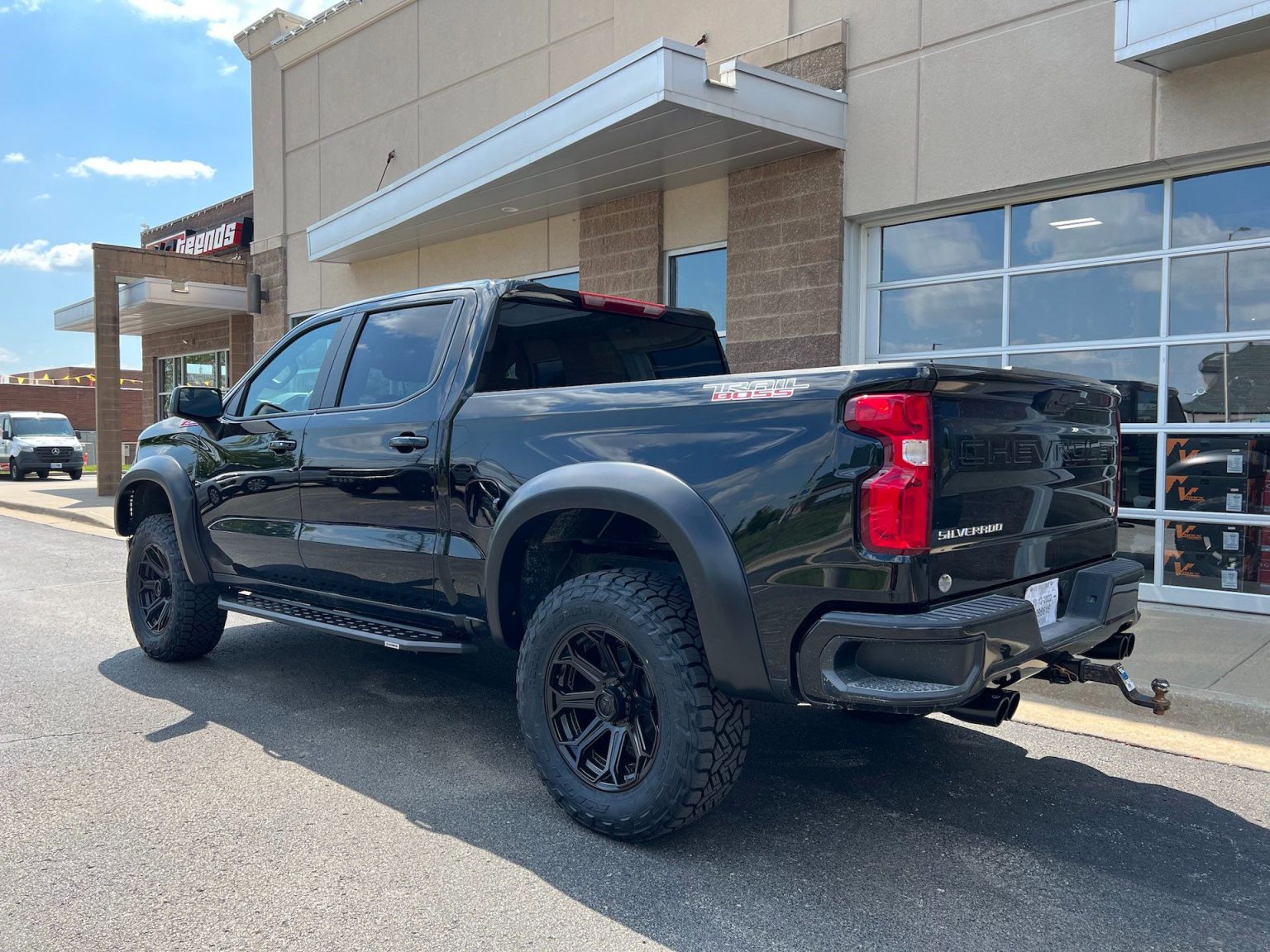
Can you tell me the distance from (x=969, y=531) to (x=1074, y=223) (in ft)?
19.2

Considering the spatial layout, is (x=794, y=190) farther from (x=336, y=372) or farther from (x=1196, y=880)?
(x=1196, y=880)

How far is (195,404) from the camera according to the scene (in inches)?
204

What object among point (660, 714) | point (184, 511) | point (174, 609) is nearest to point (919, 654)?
point (660, 714)

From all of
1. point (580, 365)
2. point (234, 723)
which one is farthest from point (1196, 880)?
point (234, 723)

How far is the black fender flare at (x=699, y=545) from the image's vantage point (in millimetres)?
3047

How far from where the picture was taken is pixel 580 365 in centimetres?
454

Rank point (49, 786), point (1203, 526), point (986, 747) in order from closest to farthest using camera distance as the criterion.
Result: point (49, 786)
point (986, 747)
point (1203, 526)

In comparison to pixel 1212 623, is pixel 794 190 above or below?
above

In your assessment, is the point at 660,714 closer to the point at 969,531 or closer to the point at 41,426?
the point at 969,531

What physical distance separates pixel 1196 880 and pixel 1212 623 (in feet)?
13.5

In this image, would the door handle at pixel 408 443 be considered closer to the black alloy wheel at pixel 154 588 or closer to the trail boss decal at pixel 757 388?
the trail boss decal at pixel 757 388

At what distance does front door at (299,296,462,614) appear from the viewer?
4133mm

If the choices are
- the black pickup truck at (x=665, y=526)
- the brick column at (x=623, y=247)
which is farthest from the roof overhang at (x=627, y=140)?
the black pickup truck at (x=665, y=526)

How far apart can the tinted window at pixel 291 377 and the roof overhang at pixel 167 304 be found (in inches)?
586
